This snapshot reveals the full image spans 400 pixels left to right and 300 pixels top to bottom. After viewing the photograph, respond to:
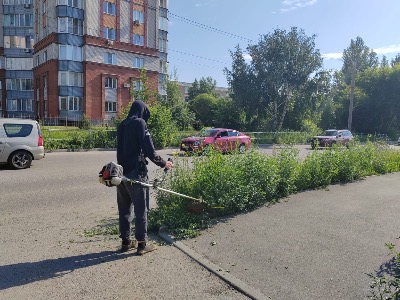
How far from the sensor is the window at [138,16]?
42675mm

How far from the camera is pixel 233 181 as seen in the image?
588 centimetres

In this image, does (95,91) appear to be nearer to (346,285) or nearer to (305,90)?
(305,90)

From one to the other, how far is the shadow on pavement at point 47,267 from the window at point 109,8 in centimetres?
4084

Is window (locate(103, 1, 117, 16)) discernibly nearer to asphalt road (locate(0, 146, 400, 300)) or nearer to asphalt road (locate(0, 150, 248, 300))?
asphalt road (locate(0, 146, 400, 300))

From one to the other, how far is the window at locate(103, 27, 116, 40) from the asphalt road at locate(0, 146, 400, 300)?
36705mm

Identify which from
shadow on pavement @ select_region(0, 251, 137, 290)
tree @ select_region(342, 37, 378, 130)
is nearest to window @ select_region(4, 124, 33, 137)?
shadow on pavement @ select_region(0, 251, 137, 290)

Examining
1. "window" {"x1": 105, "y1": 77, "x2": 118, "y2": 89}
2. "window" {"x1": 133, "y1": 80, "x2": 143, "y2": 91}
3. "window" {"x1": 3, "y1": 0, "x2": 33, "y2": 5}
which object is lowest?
"window" {"x1": 133, "y1": 80, "x2": 143, "y2": 91}

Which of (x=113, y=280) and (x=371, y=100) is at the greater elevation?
(x=371, y=100)

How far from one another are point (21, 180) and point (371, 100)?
41.1m

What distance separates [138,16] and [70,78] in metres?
11.9

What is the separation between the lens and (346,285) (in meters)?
3.62

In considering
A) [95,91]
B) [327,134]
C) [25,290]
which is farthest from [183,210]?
[95,91]

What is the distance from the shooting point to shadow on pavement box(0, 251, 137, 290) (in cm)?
373

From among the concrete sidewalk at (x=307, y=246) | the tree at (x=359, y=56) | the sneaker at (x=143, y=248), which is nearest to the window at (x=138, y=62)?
the concrete sidewalk at (x=307, y=246)
